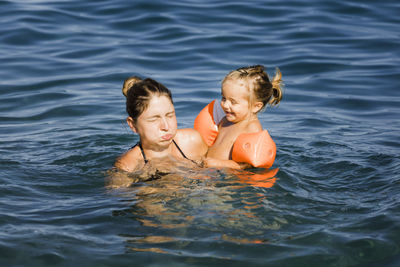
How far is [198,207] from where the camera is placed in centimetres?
488

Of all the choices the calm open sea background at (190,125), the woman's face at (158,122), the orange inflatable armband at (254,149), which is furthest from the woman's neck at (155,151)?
the orange inflatable armband at (254,149)

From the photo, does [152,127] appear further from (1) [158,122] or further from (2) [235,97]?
(2) [235,97]

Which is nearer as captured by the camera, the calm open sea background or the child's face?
the calm open sea background

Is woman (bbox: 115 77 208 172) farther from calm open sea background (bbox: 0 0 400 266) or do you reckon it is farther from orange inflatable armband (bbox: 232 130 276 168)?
orange inflatable armband (bbox: 232 130 276 168)

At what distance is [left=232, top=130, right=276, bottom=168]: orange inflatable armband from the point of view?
578cm

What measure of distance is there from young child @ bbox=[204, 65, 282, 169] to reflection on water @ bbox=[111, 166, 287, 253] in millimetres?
362

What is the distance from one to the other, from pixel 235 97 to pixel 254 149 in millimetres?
600

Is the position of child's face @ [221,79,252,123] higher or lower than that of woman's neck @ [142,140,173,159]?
higher

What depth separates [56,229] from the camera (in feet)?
15.1

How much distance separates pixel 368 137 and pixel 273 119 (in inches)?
65.4

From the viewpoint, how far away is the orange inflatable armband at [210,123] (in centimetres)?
642

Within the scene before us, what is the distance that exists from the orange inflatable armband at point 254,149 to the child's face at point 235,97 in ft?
0.90

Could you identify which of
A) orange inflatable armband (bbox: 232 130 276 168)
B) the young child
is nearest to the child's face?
the young child

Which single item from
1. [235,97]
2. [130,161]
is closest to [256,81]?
[235,97]
